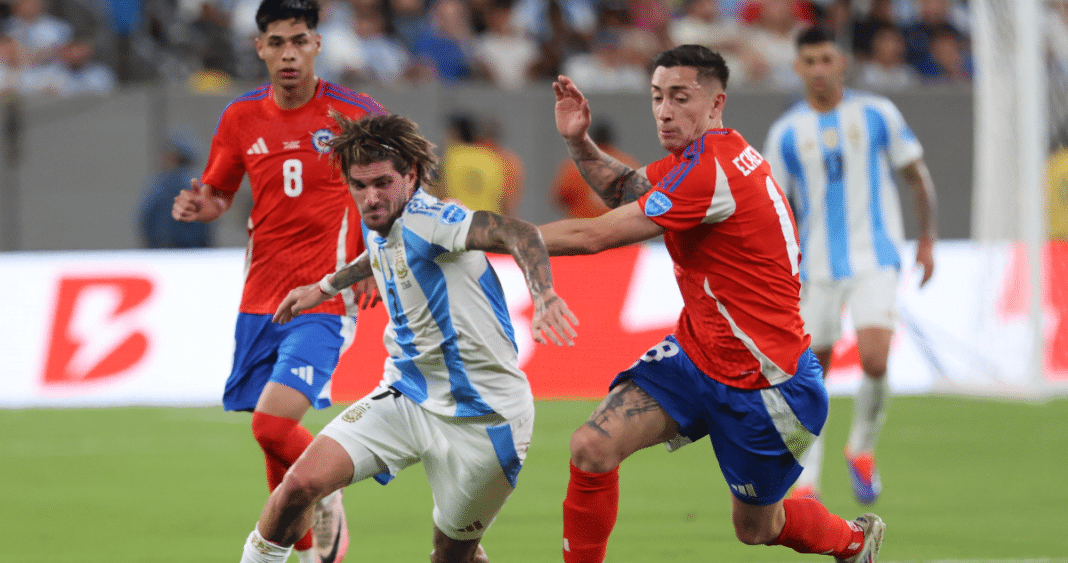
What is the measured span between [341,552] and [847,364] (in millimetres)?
7008

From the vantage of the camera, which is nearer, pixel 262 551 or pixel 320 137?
pixel 262 551

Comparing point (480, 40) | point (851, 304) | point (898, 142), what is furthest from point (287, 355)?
point (480, 40)

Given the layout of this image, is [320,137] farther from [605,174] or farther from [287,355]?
[605,174]

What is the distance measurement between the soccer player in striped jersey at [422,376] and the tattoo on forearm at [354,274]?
9cm

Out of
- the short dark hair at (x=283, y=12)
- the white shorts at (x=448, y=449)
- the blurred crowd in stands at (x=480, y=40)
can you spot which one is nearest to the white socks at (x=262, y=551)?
the white shorts at (x=448, y=449)

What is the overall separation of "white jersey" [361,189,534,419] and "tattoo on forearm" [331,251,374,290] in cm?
15

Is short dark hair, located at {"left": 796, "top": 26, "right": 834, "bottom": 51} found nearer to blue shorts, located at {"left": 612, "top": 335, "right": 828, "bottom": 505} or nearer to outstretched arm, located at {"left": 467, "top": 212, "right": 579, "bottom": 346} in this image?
blue shorts, located at {"left": 612, "top": 335, "right": 828, "bottom": 505}

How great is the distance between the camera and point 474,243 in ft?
14.0

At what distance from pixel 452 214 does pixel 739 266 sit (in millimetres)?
1024

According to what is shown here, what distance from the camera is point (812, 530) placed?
16.1ft

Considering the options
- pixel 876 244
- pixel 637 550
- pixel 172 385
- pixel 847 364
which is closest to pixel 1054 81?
pixel 847 364

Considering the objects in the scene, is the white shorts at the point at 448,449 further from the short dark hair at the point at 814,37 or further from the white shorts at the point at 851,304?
the short dark hair at the point at 814,37

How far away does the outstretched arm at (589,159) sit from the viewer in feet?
16.0

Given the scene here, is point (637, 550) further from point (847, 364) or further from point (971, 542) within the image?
point (847, 364)
